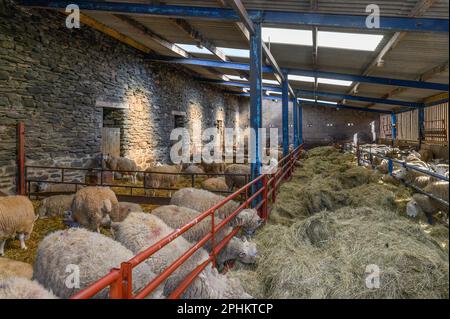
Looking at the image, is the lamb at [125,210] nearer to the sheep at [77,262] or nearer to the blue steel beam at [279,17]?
the sheep at [77,262]

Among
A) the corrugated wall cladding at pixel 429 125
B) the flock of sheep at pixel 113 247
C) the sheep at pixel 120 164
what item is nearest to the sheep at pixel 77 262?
the flock of sheep at pixel 113 247

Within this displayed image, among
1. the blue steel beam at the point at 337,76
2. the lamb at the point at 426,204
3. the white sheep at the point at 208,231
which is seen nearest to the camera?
the white sheep at the point at 208,231

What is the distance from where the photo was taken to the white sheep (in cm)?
409

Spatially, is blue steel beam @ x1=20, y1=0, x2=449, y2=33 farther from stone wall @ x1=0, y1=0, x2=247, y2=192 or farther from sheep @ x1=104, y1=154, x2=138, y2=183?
sheep @ x1=104, y1=154, x2=138, y2=183

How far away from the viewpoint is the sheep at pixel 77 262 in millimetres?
2861

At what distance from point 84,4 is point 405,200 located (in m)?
7.98

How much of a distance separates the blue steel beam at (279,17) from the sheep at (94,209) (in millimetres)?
3843

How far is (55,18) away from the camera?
8.91 metres

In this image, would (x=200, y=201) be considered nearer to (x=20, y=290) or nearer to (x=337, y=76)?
(x=20, y=290)

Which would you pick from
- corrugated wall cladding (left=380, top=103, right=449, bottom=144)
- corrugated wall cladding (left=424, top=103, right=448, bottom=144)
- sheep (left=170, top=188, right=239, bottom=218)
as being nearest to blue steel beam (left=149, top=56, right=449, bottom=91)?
corrugated wall cladding (left=380, top=103, right=449, bottom=144)

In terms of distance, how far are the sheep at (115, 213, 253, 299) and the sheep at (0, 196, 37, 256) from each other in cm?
221

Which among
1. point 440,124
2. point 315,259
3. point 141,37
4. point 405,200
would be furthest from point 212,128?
point 315,259

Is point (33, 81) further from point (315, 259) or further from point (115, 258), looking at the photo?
point (315, 259)

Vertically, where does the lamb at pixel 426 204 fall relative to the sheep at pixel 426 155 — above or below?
below
